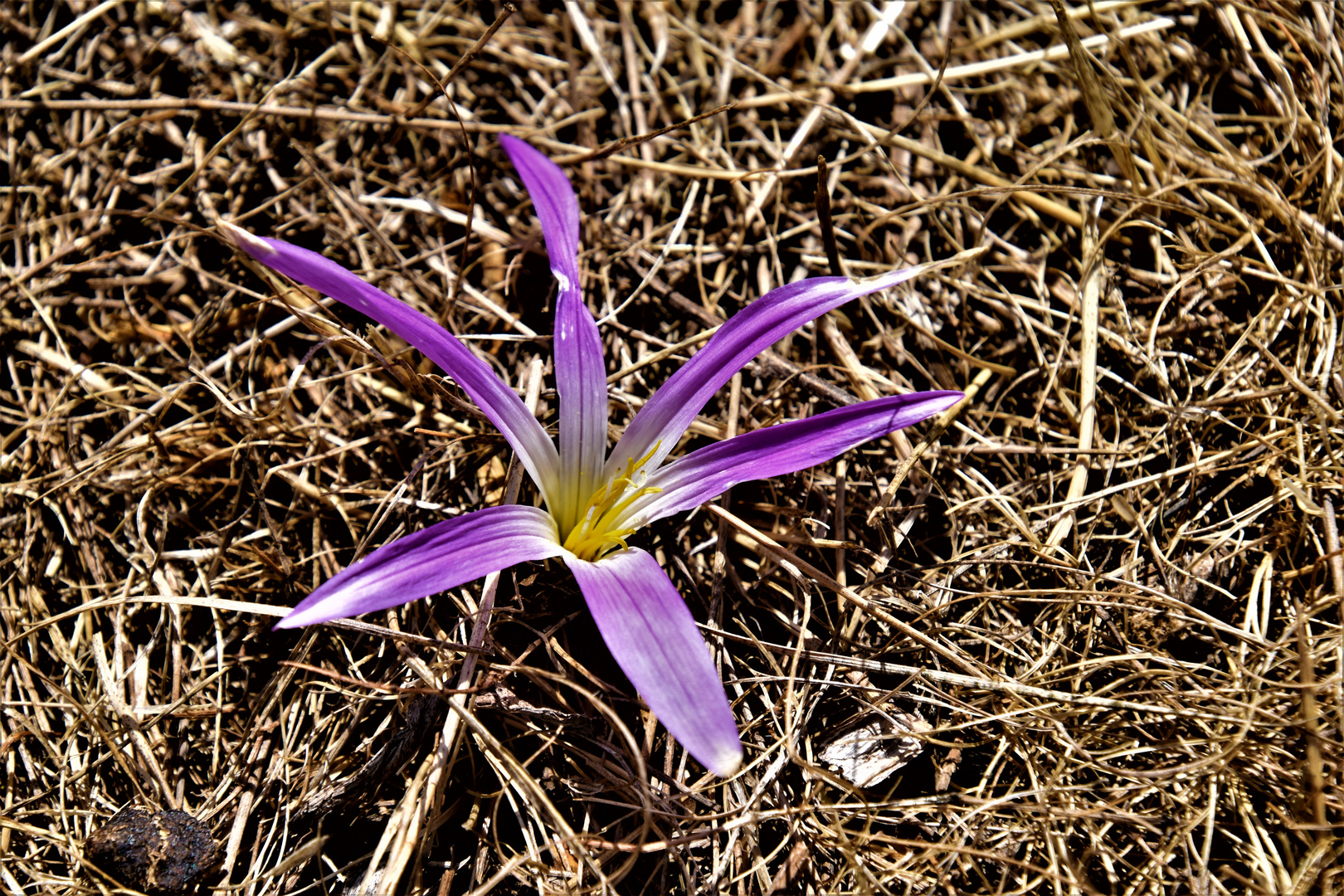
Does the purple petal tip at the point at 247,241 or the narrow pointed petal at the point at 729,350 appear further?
the narrow pointed petal at the point at 729,350

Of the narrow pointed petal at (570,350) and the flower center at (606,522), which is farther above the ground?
the narrow pointed petal at (570,350)

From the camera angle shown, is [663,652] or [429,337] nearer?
[663,652]

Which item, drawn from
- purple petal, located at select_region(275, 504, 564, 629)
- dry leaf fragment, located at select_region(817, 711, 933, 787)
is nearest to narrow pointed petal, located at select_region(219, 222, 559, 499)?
purple petal, located at select_region(275, 504, 564, 629)

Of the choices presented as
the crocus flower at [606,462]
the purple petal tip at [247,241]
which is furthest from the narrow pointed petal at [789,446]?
the purple petal tip at [247,241]

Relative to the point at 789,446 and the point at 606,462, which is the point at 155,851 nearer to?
the point at 606,462

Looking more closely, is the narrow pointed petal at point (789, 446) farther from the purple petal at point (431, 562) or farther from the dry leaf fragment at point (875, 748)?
the dry leaf fragment at point (875, 748)

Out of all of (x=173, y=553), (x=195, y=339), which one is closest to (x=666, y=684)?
(x=173, y=553)

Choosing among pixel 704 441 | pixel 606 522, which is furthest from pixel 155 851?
pixel 704 441
